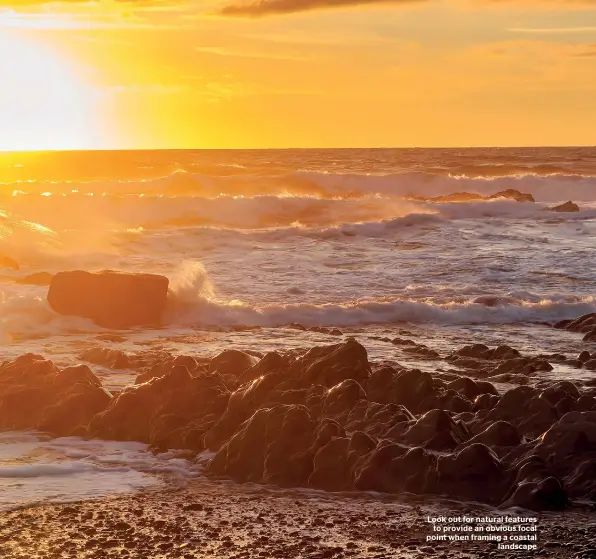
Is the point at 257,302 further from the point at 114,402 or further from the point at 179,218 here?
the point at 179,218

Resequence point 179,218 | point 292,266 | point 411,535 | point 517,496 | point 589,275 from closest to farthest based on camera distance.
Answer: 1. point 411,535
2. point 517,496
3. point 589,275
4. point 292,266
5. point 179,218

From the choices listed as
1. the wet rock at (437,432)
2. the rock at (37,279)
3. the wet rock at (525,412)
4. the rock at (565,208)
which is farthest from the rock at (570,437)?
the rock at (565,208)

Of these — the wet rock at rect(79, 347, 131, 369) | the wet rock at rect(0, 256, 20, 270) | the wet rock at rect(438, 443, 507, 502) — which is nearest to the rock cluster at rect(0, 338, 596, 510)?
the wet rock at rect(438, 443, 507, 502)

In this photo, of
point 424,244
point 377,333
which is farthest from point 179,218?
point 377,333

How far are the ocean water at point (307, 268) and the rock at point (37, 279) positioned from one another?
0.74 metres

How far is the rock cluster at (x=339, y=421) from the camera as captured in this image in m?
7.66

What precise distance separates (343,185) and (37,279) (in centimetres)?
4007

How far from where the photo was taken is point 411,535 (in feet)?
22.0

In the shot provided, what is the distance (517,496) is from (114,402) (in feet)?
14.1

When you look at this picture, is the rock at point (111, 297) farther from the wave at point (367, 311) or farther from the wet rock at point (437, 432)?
the wet rock at point (437, 432)

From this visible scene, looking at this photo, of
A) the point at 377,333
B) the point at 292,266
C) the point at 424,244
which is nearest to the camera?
the point at 377,333

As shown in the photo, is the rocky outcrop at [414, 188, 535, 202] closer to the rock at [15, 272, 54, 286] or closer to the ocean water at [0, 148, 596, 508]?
the ocean water at [0, 148, 596, 508]

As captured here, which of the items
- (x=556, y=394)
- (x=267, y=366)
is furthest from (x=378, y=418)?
(x=267, y=366)

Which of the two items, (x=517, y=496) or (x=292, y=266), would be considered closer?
(x=517, y=496)
